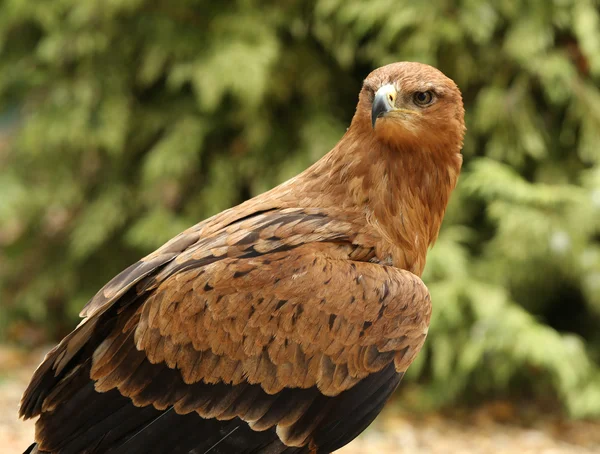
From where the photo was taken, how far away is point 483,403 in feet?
22.8

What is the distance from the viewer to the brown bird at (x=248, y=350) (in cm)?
341

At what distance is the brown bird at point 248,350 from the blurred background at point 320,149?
2690mm

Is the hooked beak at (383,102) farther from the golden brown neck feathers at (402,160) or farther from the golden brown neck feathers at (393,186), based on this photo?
the golden brown neck feathers at (393,186)

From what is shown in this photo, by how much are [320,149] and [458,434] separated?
2371 mm

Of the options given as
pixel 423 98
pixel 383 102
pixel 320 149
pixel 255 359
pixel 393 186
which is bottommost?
pixel 320 149

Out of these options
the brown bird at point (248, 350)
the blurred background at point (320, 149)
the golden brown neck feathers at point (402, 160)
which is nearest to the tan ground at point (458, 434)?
the blurred background at point (320, 149)

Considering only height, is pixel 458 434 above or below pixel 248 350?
below

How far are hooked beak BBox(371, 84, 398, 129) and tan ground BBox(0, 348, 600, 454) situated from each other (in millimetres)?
3328

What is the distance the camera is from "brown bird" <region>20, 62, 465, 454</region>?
3406 millimetres

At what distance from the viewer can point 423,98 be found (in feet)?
11.8

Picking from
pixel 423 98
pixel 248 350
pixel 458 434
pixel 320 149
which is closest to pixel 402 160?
pixel 423 98

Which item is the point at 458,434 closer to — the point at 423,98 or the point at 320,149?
the point at 320,149

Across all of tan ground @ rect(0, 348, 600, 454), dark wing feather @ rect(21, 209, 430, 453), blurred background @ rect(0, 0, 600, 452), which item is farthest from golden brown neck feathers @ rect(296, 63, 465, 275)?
tan ground @ rect(0, 348, 600, 454)

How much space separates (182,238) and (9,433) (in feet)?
10.3
